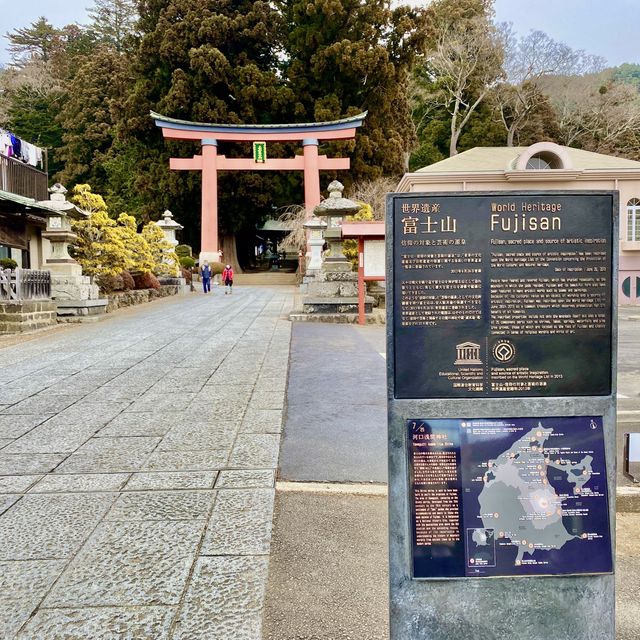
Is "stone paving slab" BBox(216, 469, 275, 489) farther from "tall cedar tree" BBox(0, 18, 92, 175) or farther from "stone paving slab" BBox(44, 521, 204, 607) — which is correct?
"tall cedar tree" BBox(0, 18, 92, 175)

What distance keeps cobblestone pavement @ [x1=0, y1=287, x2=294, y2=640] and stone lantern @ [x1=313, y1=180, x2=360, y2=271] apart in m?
6.33

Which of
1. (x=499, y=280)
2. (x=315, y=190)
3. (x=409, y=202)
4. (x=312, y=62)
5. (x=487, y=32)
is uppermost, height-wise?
(x=487, y=32)

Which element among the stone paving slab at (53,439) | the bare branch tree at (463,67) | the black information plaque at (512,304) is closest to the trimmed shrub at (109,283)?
the stone paving slab at (53,439)

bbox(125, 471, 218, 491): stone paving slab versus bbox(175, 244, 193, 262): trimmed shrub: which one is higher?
bbox(175, 244, 193, 262): trimmed shrub

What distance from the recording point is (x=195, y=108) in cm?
3177

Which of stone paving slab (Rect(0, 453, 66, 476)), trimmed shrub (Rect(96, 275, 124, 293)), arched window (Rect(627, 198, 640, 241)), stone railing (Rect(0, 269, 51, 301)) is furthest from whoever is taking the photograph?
arched window (Rect(627, 198, 640, 241))

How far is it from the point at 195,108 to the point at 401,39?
12745 mm

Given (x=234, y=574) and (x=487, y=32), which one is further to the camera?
(x=487, y=32)

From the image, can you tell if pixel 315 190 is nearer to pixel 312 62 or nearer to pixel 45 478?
pixel 312 62

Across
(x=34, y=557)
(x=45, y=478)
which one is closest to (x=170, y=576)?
(x=34, y=557)

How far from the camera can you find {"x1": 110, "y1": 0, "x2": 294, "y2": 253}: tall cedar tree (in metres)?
31.7

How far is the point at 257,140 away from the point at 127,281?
14730 millimetres

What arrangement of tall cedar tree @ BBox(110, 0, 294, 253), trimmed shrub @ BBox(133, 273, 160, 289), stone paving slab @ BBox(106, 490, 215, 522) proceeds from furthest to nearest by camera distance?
tall cedar tree @ BBox(110, 0, 294, 253), trimmed shrub @ BBox(133, 273, 160, 289), stone paving slab @ BBox(106, 490, 215, 522)

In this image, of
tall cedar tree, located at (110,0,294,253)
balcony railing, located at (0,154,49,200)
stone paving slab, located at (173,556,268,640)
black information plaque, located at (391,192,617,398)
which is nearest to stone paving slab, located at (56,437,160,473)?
stone paving slab, located at (173,556,268,640)
